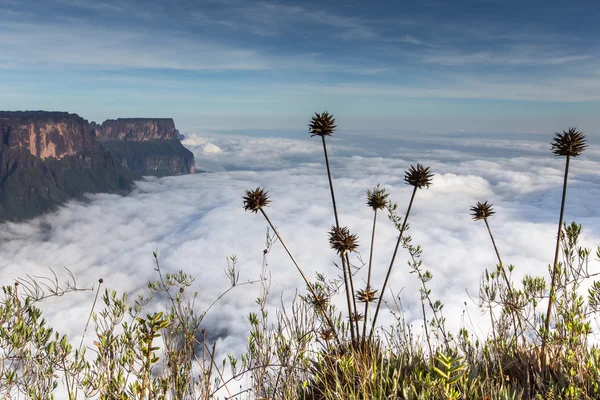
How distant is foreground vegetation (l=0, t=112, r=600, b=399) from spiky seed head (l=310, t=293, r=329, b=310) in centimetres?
2

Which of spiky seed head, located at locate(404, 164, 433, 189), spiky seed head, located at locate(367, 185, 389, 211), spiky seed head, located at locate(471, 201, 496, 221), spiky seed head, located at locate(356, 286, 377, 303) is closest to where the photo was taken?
spiky seed head, located at locate(356, 286, 377, 303)

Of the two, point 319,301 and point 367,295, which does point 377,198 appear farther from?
point 319,301

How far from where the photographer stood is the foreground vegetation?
4.55 meters

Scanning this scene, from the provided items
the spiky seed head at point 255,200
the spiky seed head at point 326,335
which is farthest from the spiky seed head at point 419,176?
the spiky seed head at point 326,335

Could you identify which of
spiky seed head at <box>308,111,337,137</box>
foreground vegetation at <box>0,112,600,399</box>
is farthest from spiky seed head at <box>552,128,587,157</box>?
spiky seed head at <box>308,111,337,137</box>

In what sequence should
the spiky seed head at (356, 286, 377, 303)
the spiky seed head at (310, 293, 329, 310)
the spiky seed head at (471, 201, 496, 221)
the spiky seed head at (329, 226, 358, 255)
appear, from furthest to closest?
the spiky seed head at (471, 201, 496, 221), the spiky seed head at (310, 293, 329, 310), the spiky seed head at (356, 286, 377, 303), the spiky seed head at (329, 226, 358, 255)

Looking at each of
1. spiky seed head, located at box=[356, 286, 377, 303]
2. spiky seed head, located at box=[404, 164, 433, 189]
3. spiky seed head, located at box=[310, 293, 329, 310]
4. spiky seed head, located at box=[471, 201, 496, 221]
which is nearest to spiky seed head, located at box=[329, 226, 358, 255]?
spiky seed head, located at box=[356, 286, 377, 303]

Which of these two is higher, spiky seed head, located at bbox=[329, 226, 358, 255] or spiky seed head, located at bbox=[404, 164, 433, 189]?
spiky seed head, located at bbox=[404, 164, 433, 189]

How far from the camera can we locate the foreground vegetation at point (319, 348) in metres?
4.55

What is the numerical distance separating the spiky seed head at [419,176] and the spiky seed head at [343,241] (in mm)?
1291

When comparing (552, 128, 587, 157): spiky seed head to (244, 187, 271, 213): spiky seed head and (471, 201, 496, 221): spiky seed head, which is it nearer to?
(471, 201, 496, 221): spiky seed head

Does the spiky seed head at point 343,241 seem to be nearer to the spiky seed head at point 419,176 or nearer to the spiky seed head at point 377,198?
the spiky seed head at point 377,198

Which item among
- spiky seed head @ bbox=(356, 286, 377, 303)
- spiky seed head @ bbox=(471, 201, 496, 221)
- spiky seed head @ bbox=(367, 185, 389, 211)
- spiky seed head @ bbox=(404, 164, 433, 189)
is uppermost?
spiky seed head @ bbox=(404, 164, 433, 189)

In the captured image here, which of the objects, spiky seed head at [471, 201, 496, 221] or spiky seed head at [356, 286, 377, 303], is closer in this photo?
spiky seed head at [356, 286, 377, 303]
